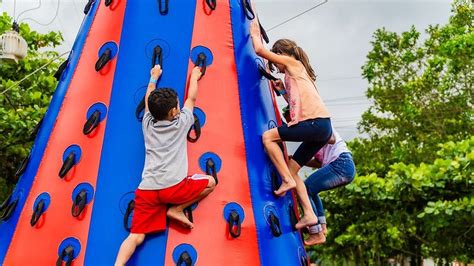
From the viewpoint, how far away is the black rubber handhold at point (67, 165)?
451 centimetres

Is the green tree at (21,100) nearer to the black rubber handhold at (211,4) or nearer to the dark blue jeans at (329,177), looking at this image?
the black rubber handhold at (211,4)

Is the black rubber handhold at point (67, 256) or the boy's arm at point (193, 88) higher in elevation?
the boy's arm at point (193, 88)

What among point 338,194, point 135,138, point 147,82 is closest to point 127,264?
point 135,138

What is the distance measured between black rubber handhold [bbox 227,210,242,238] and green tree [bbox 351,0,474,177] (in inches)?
472

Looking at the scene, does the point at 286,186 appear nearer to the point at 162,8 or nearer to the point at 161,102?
the point at 161,102

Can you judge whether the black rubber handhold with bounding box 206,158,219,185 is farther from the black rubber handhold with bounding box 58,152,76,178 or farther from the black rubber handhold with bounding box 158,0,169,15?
the black rubber handhold with bounding box 158,0,169,15

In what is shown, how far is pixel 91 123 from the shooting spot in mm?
4590

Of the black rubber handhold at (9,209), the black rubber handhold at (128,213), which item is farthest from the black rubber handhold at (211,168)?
the black rubber handhold at (9,209)

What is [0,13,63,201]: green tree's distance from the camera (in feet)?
30.6

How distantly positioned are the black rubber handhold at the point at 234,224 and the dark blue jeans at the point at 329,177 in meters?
0.91

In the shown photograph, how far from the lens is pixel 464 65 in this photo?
17000mm

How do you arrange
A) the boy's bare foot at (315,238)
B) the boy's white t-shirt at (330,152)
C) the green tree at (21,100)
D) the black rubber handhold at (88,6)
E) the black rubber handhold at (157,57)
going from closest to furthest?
the black rubber handhold at (157,57)
the boy's bare foot at (315,238)
the boy's white t-shirt at (330,152)
the black rubber handhold at (88,6)
the green tree at (21,100)

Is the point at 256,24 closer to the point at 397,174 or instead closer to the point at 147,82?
the point at 147,82

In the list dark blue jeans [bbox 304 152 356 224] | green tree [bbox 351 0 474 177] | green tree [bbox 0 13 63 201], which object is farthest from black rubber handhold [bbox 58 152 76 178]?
green tree [bbox 351 0 474 177]
